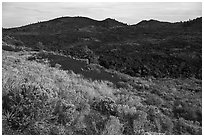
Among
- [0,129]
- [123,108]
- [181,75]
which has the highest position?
[0,129]

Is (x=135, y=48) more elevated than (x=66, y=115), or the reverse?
(x=66, y=115)

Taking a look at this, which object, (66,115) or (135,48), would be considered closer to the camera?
(66,115)

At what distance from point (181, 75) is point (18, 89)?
21686 mm

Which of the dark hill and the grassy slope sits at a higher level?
the grassy slope

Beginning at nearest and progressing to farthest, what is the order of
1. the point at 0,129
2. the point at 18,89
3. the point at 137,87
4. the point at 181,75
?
the point at 0,129
the point at 18,89
the point at 137,87
the point at 181,75

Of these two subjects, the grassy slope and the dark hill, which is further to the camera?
→ the dark hill

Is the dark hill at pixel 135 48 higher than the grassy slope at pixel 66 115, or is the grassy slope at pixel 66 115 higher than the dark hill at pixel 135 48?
the grassy slope at pixel 66 115

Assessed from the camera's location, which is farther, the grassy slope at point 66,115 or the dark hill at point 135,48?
the dark hill at point 135,48

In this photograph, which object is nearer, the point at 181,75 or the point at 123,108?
the point at 123,108

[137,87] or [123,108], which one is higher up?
[123,108]

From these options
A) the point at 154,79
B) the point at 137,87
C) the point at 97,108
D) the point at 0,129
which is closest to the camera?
the point at 0,129

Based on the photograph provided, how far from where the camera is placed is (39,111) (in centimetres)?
705

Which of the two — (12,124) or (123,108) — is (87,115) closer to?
(123,108)

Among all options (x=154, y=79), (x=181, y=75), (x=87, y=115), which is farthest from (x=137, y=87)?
(x=87, y=115)
